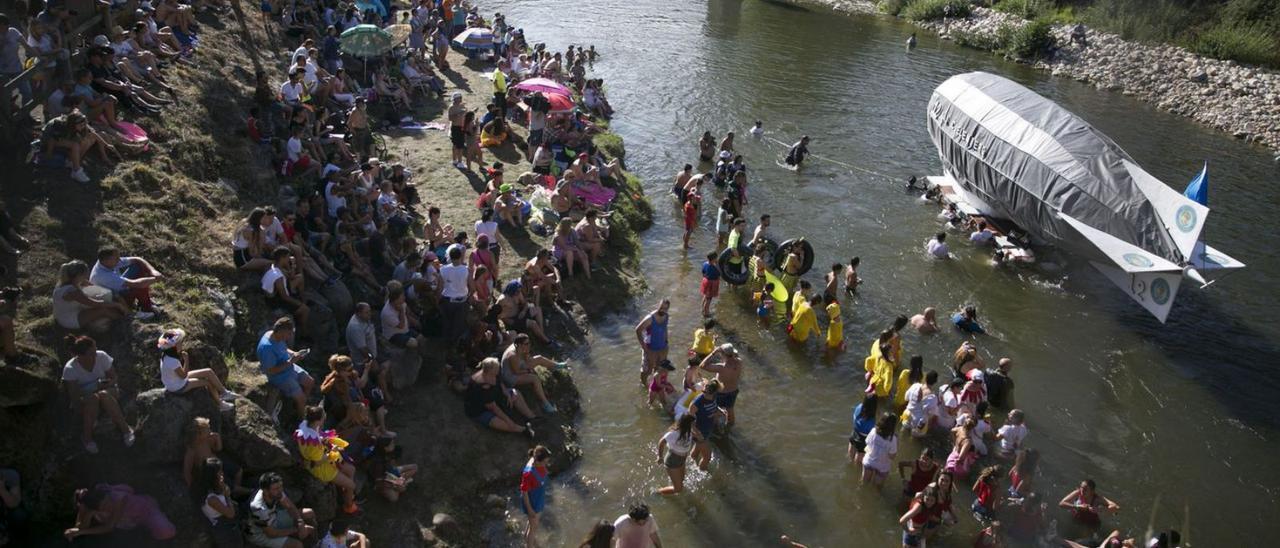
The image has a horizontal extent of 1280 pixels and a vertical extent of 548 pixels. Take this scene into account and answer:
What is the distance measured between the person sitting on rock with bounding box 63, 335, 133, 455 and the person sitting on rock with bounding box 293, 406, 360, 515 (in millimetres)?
1751

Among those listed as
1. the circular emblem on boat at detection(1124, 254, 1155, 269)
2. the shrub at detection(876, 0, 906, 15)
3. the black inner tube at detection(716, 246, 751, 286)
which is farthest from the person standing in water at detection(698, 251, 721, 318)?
the shrub at detection(876, 0, 906, 15)

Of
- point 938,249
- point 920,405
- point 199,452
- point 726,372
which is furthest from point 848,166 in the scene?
point 199,452

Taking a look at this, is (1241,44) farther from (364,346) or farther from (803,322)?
(364,346)

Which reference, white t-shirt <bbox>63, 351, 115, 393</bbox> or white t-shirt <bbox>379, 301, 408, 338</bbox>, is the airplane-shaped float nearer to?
white t-shirt <bbox>379, 301, 408, 338</bbox>

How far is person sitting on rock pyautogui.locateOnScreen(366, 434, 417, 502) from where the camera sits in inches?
415

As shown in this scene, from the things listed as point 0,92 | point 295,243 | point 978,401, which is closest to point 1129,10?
point 978,401

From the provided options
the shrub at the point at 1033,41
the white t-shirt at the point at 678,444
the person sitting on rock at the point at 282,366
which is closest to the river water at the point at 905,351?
the white t-shirt at the point at 678,444

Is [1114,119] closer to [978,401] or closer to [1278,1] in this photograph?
[1278,1]

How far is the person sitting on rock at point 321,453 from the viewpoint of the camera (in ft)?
31.4

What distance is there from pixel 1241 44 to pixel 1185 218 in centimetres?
2542

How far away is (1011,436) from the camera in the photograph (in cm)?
1329

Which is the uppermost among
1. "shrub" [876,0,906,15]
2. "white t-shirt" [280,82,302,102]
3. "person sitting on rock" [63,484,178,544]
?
"white t-shirt" [280,82,302,102]

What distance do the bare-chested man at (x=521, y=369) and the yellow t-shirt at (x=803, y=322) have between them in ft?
17.9

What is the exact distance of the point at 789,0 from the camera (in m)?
55.2
